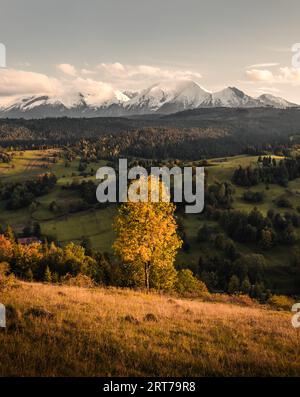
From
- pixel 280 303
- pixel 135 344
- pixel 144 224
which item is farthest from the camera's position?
pixel 280 303

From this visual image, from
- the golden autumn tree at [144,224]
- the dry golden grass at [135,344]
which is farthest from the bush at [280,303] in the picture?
the dry golden grass at [135,344]

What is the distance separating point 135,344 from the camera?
50.9 ft

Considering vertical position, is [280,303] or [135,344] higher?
[135,344]

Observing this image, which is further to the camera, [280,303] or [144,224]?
[280,303]

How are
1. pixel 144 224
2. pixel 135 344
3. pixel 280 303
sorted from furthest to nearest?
pixel 280 303 < pixel 144 224 < pixel 135 344

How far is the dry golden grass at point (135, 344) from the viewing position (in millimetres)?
12820

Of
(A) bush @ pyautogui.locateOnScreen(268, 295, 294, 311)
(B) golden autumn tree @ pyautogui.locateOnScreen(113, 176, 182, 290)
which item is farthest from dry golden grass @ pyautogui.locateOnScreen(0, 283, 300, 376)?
(A) bush @ pyautogui.locateOnScreen(268, 295, 294, 311)

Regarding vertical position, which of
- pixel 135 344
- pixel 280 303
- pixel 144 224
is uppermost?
pixel 144 224

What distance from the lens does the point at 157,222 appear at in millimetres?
42469

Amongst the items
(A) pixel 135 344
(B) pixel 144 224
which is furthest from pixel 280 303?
(A) pixel 135 344

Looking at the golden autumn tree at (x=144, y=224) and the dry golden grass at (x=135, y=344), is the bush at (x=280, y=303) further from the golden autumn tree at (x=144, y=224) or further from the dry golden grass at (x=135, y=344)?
the dry golden grass at (x=135, y=344)

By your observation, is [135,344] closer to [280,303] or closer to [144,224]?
[144,224]
